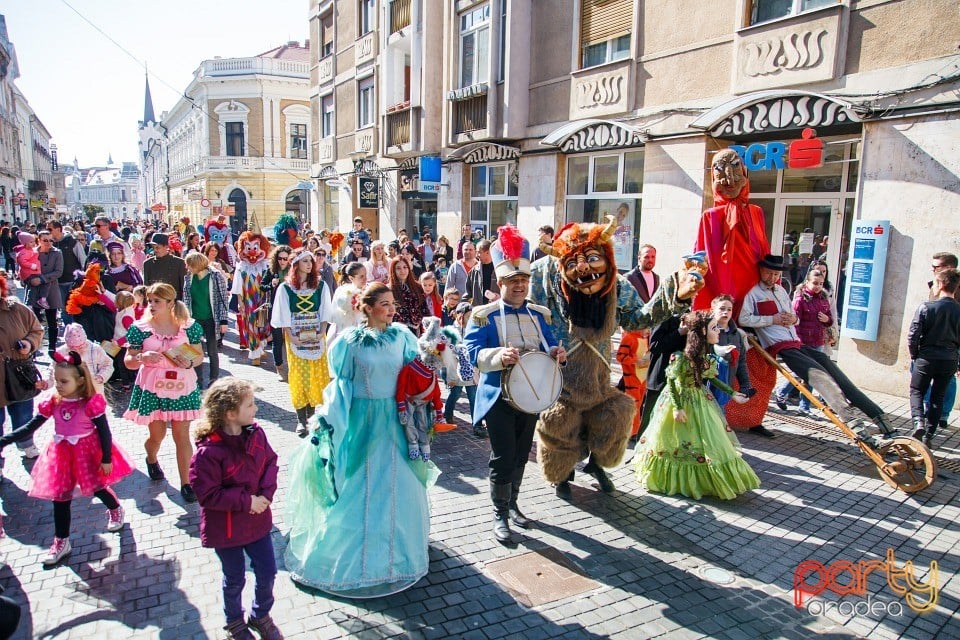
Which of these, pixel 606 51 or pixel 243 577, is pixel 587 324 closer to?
pixel 243 577

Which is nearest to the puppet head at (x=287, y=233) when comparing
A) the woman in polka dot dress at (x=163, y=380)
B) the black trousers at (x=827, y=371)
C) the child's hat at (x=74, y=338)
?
the woman in polka dot dress at (x=163, y=380)

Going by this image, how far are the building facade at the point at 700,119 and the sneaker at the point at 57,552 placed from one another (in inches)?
357

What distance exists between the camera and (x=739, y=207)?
604 cm

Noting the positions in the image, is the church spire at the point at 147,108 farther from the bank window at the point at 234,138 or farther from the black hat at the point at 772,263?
the black hat at the point at 772,263

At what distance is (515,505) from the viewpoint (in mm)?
4684

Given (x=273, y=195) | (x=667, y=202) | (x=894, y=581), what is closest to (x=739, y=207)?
(x=894, y=581)

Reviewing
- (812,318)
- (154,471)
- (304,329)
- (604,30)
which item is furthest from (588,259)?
(604,30)

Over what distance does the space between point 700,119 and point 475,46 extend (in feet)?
26.2

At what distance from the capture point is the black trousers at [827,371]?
549cm

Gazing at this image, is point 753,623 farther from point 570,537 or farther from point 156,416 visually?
point 156,416

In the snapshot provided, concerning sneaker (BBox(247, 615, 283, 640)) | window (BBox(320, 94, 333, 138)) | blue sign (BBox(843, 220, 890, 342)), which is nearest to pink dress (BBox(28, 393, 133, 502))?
sneaker (BBox(247, 615, 283, 640))

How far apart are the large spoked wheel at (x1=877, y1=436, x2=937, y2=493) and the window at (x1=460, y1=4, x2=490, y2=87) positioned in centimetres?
1208

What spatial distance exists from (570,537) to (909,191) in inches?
264

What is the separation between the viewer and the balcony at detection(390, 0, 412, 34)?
18656mm
